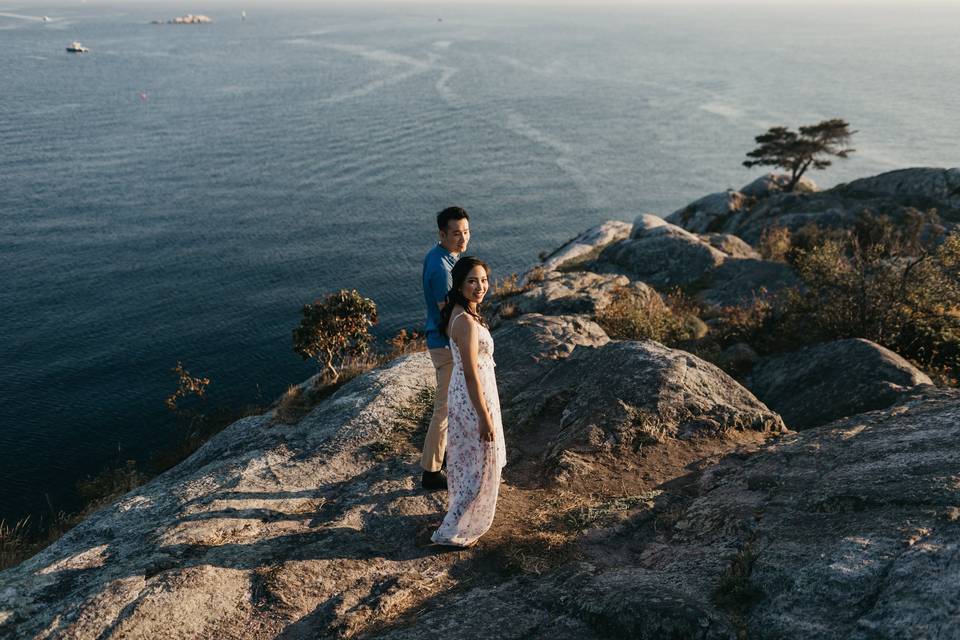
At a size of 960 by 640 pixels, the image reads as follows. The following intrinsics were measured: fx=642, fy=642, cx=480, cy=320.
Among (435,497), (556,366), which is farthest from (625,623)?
(556,366)

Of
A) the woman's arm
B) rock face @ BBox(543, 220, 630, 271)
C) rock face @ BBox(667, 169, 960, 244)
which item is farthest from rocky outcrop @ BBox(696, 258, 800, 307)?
the woman's arm

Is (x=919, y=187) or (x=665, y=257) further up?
(x=919, y=187)

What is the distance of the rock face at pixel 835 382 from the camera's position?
1132cm

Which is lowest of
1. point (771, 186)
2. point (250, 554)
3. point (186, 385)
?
point (186, 385)

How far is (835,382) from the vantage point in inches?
480

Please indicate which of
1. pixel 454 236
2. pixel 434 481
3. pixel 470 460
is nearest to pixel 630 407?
pixel 434 481

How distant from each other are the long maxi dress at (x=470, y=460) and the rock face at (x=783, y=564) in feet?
3.00

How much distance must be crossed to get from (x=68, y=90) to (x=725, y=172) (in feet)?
353

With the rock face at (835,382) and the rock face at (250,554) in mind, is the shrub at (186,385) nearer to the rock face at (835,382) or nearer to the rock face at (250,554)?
the rock face at (250,554)

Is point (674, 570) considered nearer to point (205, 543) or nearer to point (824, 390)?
point (205, 543)

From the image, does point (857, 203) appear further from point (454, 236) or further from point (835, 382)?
point (454, 236)

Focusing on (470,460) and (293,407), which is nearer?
(470,460)

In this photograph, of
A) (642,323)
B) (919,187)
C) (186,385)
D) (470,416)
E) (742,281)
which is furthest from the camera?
(919,187)

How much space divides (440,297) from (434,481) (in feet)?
9.15
